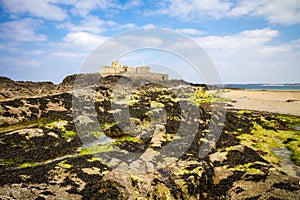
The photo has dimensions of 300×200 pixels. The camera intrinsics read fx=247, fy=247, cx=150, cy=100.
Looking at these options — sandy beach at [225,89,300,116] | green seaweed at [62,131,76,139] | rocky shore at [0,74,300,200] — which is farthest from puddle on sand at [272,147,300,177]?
sandy beach at [225,89,300,116]

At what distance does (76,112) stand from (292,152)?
17.0m

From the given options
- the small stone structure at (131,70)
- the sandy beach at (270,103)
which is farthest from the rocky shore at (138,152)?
the small stone structure at (131,70)

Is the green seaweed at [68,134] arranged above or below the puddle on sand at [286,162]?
above

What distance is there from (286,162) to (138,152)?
8795mm

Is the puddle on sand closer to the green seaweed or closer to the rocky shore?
the rocky shore

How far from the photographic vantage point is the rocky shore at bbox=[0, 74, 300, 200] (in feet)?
32.1

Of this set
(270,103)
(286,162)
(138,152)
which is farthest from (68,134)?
(270,103)

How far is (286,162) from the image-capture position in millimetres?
14633

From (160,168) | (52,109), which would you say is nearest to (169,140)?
(160,168)

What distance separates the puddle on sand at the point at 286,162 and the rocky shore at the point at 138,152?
55 millimetres

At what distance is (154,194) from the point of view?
32.0 ft

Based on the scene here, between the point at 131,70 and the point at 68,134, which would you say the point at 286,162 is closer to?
the point at 68,134

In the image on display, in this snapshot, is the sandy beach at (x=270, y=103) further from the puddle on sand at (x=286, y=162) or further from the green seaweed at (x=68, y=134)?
the green seaweed at (x=68, y=134)

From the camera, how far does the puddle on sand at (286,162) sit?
1306cm
